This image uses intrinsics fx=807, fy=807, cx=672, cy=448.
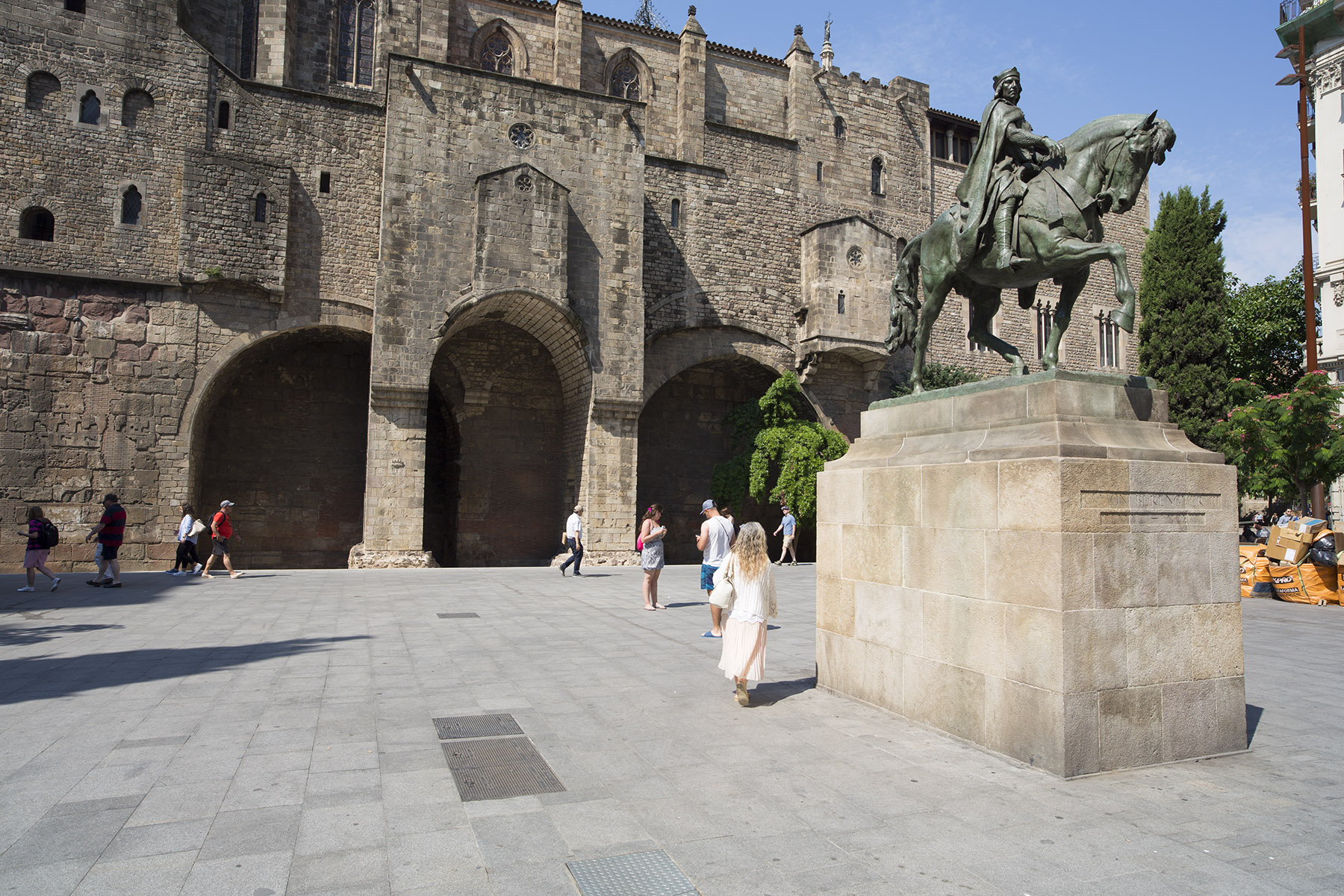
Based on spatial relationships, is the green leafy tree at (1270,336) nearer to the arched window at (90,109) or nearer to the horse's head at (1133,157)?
the horse's head at (1133,157)

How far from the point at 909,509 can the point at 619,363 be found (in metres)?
15.7

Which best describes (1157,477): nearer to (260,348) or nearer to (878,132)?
(260,348)

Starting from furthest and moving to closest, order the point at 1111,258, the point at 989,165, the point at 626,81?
the point at 626,81, the point at 989,165, the point at 1111,258

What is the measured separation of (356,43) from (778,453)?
1672 cm

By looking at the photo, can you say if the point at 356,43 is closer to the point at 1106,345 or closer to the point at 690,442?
the point at 690,442

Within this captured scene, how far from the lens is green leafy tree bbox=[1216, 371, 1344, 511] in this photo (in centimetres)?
1750

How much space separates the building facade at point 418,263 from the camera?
17.7m

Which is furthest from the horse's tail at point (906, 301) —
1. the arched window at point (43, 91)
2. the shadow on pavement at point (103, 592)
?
the arched window at point (43, 91)

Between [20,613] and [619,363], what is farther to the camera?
[619,363]

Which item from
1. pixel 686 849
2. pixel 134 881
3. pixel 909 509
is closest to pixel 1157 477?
pixel 909 509

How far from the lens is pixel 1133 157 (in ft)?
17.9

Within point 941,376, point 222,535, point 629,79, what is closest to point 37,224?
point 222,535

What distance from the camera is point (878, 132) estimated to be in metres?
26.9

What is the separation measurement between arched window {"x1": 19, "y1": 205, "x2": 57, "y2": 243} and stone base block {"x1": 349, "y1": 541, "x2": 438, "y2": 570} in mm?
9427
